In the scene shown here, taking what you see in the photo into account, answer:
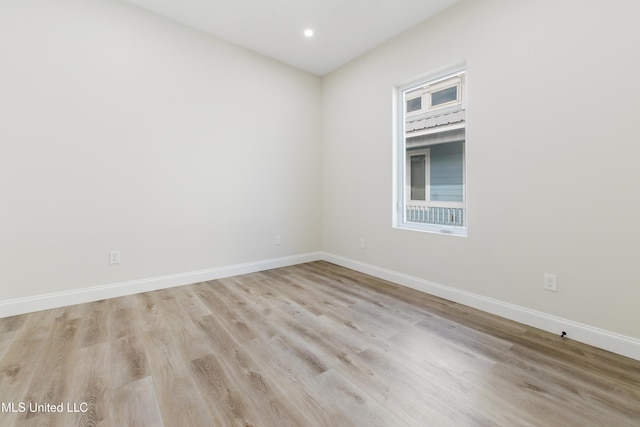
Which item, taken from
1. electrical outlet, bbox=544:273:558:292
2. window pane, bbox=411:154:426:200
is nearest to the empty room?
electrical outlet, bbox=544:273:558:292

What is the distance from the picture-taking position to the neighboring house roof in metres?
2.72

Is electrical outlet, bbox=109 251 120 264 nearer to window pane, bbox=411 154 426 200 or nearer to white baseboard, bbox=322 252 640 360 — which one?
white baseboard, bbox=322 252 640 360

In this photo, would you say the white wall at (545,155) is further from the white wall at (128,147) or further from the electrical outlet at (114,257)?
the electrical outlet at (114,257)

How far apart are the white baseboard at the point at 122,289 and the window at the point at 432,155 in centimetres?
202

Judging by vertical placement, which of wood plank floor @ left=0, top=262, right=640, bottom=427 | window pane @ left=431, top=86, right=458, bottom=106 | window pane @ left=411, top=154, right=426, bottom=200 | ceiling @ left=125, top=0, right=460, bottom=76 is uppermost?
ceiling @ left=125, top=0, right=460, bottom=76

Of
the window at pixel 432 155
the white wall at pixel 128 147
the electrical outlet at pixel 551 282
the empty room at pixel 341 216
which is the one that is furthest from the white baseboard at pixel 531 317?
the white wall at pixel 128 147

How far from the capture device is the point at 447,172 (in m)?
2.85

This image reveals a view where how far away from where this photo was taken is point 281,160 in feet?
12.5

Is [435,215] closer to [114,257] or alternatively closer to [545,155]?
[545,155]

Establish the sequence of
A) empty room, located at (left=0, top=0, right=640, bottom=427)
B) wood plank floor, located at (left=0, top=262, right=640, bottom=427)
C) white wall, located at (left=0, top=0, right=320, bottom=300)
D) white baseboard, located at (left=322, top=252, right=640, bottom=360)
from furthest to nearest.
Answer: white wall, located at (left=0, top=0, right=320, bottom=300) → white baseboard, located at (left=322, top=252, right=640, bottom=360) → empty room, located at (left=0, top=0, right=640, bottom=427) → wood plank floor, located at (left=0, top=262, right=640, bottom=427)

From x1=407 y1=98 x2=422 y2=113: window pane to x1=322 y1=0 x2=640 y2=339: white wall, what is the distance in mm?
271

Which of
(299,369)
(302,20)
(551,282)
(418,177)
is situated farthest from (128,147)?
(551,282)

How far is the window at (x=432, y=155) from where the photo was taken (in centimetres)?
273

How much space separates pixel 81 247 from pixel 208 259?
1168mm
